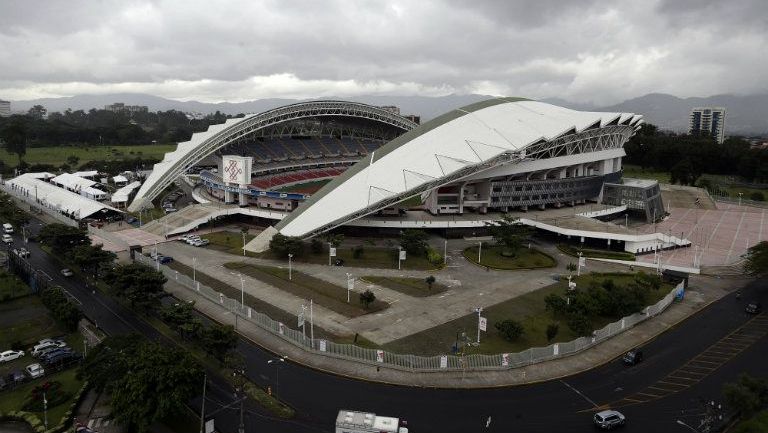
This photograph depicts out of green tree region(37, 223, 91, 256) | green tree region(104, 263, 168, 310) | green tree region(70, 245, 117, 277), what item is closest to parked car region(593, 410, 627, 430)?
green tree region(104, 263, 168, 310)

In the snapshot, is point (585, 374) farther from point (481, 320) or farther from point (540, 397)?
point (481, 320)

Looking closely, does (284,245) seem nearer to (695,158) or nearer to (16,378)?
(16,378)

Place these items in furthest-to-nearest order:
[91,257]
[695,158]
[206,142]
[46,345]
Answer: [695,158] < [206,142] < [91,257] < [46,345]

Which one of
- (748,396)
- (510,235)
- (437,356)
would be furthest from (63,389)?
(510,235)

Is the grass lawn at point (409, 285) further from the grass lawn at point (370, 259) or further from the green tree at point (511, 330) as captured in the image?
the green tree at point (511, 330)

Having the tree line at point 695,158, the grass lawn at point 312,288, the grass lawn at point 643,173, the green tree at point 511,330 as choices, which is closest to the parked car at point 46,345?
the grass lawn at point 312,288

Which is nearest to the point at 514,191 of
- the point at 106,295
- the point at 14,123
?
the point at 106,295
